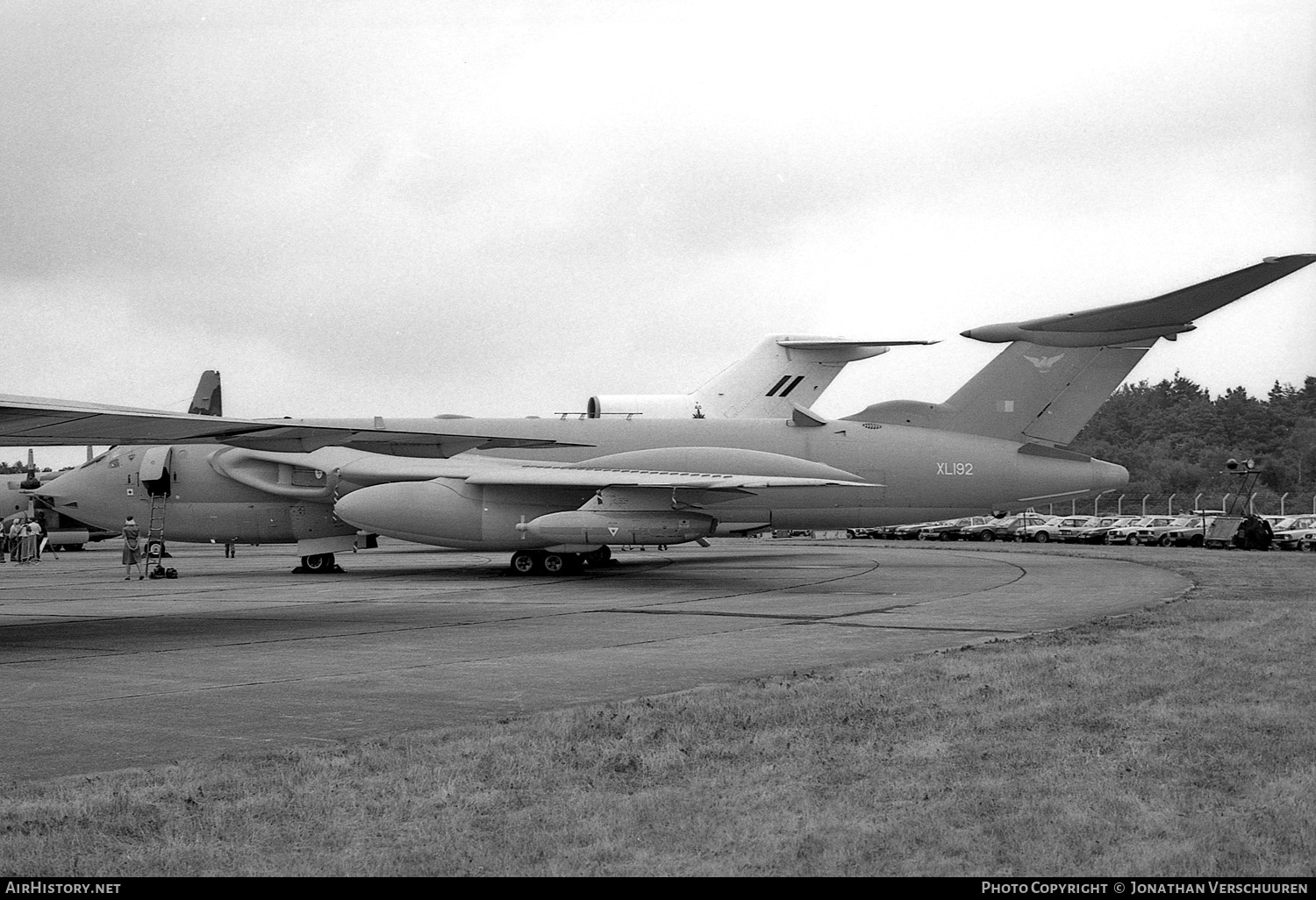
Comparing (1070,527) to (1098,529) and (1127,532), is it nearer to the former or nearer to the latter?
(1098,529)

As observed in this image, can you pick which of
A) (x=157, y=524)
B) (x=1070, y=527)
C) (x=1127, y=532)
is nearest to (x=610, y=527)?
(x=157, y=524)

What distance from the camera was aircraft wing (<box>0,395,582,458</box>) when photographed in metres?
10.4

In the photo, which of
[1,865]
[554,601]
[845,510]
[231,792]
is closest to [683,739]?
[231,792]

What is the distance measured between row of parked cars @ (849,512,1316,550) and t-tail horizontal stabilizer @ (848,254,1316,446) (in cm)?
1189

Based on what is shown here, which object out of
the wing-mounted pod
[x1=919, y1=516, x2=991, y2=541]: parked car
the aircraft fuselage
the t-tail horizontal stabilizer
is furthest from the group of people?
[x1=919, y1=516, x2=991, y2=541]: parked car

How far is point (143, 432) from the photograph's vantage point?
11547mm

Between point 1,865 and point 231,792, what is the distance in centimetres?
114

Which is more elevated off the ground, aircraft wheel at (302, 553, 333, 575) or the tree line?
the tree line

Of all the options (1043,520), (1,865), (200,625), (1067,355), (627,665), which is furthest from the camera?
(1043,520)

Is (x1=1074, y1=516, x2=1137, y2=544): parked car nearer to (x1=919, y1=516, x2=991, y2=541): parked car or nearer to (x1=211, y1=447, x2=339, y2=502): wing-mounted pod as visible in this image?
(x1=919, y1=516, x2=991, y2=541): parked car

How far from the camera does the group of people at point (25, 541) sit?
108ft

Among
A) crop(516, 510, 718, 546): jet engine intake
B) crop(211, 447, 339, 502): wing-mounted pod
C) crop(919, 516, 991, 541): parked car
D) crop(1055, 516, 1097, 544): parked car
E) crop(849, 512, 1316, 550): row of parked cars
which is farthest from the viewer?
crop(919, 516, 991, 541): parked car

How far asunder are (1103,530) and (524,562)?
2895 centimetres

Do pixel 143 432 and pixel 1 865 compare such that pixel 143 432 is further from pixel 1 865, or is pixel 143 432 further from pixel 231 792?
pixel 1 865
